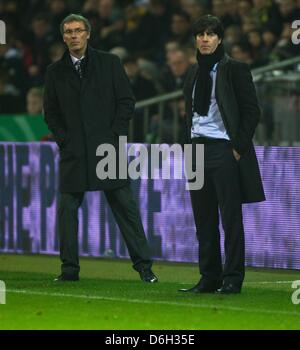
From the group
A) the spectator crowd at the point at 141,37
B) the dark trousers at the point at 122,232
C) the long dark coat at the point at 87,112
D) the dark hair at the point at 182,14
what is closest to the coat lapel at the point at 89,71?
the long dark coat at the point at 87,112

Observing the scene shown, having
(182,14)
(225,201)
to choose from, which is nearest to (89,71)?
(225,201)

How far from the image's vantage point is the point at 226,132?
31.3ft

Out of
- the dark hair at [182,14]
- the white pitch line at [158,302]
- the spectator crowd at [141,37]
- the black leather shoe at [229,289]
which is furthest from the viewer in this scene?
the dark hair at [182,14]

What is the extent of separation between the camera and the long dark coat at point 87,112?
10.8 m

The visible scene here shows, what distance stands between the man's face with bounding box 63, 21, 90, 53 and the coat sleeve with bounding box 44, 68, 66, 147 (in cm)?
34

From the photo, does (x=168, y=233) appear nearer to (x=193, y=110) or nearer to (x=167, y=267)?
(x=167, y=267)

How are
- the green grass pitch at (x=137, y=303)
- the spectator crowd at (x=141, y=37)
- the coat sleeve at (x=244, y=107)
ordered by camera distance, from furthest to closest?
1. the spectator crowd at (x=141, y=37)
2. the coat sleeve at (x=244, y=107)
3. the green grass pitch at (x=137, y=303)

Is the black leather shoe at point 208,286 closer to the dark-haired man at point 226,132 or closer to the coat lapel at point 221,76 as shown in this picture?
the dark-haired man at point 226,132

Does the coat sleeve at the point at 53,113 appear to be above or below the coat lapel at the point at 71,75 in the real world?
below

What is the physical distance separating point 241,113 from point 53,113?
2051 millimetres

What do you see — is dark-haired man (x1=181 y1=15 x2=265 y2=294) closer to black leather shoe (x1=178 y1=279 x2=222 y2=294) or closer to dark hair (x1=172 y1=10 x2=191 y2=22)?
black leather shoe (x1=178 y1=279 x2=222 y2=294)

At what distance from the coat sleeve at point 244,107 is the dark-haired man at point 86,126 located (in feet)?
A: 5.05

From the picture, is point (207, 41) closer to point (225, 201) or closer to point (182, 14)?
point (225, 201)
